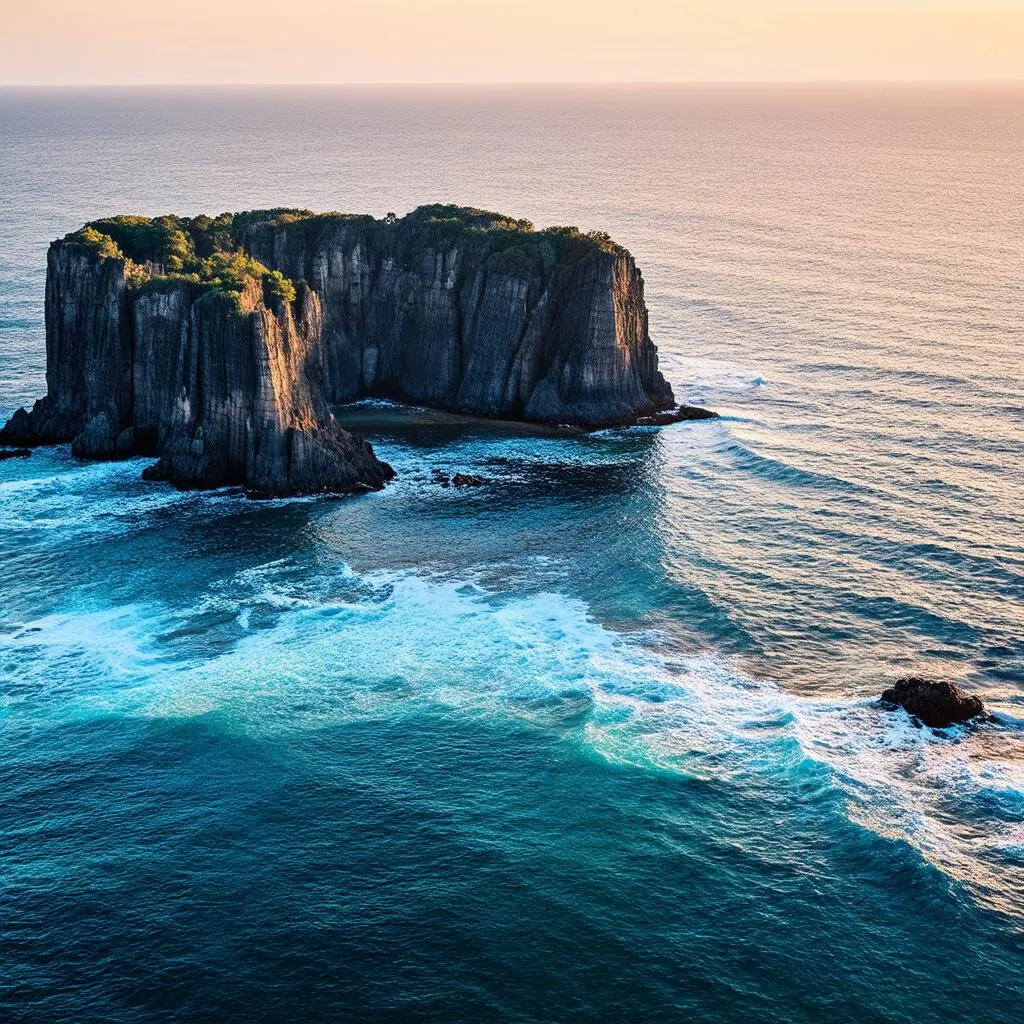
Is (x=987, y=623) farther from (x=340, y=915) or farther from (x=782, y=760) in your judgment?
(x=340, y=915)

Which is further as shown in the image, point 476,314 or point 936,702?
point 476,314

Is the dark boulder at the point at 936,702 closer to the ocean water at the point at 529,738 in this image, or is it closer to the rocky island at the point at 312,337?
the ocean water at the point at 529,738

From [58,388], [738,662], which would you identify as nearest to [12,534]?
[58,388]

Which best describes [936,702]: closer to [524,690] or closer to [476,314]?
[524,690]

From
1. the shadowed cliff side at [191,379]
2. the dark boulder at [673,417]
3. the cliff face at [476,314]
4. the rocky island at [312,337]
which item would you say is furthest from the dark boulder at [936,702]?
the cliff face at [476,314]

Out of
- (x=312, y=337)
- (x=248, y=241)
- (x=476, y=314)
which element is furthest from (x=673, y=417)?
(x=248, y=241)

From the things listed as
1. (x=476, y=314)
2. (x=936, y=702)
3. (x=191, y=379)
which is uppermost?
(x=476, y=314)
